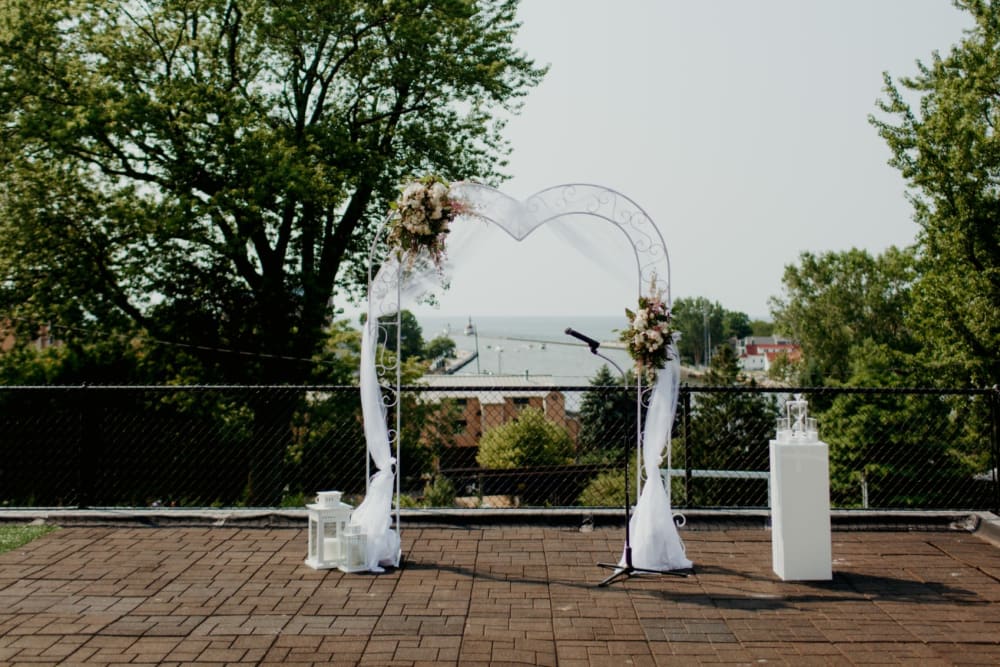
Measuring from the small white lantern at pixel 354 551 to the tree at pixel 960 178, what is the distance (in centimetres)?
1968

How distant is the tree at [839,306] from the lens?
184 feet

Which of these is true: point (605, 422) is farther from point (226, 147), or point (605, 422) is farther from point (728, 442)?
point (226, 147)

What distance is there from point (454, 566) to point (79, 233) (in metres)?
17.3

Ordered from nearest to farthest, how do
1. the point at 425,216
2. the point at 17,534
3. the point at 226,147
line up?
the point at 425,216 → the point at 17,534 → the point at 226,147

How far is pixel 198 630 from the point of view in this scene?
4973 mm

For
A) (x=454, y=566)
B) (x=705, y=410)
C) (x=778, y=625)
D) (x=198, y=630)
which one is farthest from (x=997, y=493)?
(x=705, y=410)

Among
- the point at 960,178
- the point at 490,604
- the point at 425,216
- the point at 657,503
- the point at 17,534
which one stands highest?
the point at 960,178

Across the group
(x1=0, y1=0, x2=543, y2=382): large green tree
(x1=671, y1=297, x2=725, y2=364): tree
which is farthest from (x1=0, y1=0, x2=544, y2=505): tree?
(x1=671, y1=297, x2=725, y2=364): tree

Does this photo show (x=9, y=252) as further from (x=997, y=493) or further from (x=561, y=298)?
(x=997, y=493)

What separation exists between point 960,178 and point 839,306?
123 ft

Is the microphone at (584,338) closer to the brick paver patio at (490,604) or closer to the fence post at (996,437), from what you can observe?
the brick paver patio at (490,604)

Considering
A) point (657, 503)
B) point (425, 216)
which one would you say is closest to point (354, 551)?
point (657, 503)

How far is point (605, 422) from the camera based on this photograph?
110ft

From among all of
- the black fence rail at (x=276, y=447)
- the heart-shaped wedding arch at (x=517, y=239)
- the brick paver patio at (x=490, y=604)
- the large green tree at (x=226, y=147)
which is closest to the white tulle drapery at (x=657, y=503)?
the heart-shaped wedding arch at (x=517, y=239)
